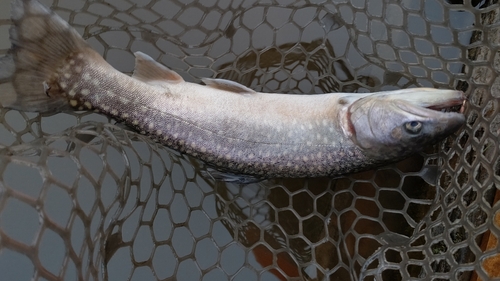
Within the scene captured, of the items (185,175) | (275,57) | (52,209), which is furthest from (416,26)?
(52,209)

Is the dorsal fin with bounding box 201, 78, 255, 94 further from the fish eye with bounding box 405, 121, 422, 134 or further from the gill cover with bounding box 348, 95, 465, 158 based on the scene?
the fish eye with bounding box 405, 121, 422, 134

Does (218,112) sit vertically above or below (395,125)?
below

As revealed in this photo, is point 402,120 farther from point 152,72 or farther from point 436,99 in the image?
point 152,72

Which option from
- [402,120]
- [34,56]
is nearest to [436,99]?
[402,120]

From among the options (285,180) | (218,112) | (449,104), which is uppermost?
(449,104)

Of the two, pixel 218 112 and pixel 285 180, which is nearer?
pixel 218 112

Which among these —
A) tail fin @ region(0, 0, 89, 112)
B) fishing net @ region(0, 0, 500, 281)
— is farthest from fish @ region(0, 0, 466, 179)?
fishing net @ region(0, 0, 500, 281)

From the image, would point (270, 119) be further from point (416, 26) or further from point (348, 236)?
point (416, 26)
